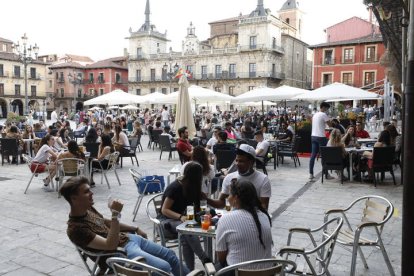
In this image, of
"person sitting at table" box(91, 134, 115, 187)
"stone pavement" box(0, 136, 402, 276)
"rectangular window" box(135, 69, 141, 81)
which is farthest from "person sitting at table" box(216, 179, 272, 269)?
"rectangular window" box(135, 69, 141, 81)

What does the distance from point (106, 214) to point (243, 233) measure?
3.76 meters

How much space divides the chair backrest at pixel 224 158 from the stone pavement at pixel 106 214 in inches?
41.7

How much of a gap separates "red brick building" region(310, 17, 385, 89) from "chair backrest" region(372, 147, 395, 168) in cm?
3230

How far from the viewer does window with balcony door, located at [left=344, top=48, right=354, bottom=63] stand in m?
39.7

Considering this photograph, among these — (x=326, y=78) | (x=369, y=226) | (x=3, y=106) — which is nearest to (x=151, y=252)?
(x=369, y=226)

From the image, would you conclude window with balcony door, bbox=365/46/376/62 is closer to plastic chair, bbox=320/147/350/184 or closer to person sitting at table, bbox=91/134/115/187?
plastic chair, bbox=320/147/350/184

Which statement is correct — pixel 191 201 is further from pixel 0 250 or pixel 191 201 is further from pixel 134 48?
pixel 134 48

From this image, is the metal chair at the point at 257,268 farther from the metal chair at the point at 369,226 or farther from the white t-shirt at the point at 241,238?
the metal chair at the point at 369,226

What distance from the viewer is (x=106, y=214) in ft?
19.2

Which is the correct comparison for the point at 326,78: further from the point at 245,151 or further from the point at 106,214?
the point at 245,151

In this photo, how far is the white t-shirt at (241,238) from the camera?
2.56 m

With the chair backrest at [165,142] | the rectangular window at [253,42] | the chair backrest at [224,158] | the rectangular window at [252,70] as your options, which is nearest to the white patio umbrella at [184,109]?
the chair backrest at [165,142]

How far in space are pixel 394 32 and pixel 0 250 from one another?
9205 mm

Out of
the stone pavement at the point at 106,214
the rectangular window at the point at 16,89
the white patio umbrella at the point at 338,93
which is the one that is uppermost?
the rectangular window at the point at 16,89
